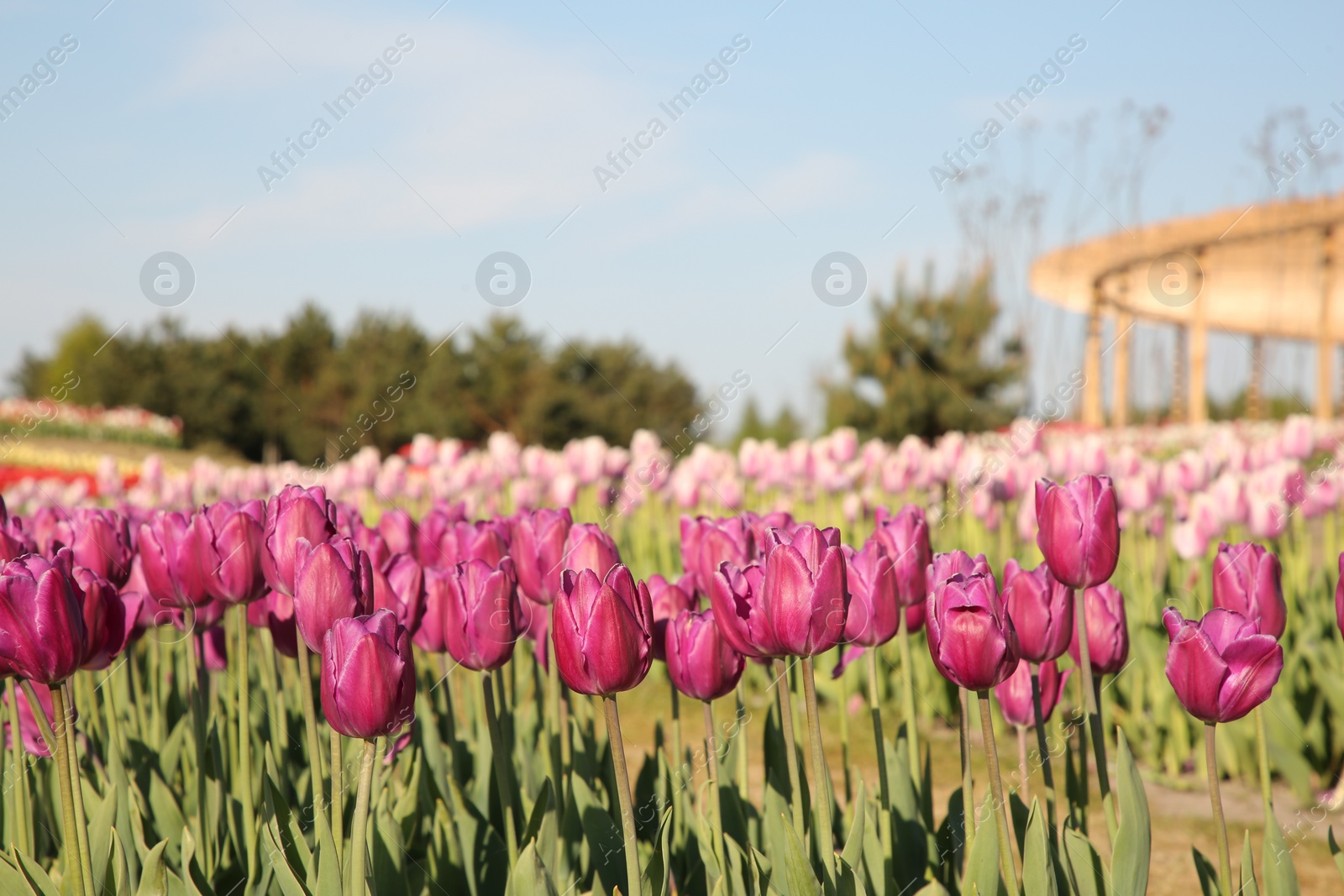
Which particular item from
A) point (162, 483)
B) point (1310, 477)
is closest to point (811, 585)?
point (1310, 477)

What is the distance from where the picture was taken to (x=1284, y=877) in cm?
146

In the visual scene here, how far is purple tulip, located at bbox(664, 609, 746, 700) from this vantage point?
59.2 inches

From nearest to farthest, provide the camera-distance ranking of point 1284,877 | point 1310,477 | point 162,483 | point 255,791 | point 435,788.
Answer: point 1284,877 < point 255,791 < point 435,788 < point 1310,477 < point 162,483

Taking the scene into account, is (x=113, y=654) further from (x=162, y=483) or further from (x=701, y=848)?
(x=162, y=483)

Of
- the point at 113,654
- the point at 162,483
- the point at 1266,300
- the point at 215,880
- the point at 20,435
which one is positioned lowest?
the point at 215,880

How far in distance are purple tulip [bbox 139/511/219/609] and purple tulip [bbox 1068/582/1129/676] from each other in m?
1.40

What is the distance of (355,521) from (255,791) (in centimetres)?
56

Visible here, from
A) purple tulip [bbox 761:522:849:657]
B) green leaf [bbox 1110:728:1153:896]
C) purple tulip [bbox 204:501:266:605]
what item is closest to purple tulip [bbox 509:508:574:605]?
purple tulip [bbox 204:501:266:605]

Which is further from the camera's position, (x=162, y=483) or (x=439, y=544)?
(x=162, y=483)

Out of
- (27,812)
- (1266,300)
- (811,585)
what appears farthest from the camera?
(1266,300)

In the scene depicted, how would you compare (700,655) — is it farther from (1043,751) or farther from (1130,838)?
(1130,838)

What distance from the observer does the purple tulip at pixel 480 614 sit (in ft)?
5.01

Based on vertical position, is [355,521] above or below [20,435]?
below

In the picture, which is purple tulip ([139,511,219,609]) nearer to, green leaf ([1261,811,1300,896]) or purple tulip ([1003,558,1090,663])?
purple tulip ([1003,558,1090,663])
